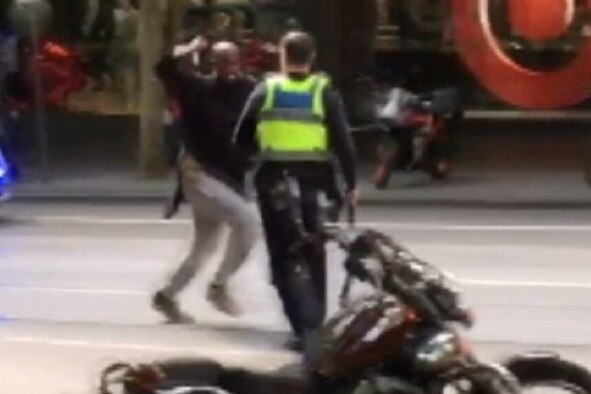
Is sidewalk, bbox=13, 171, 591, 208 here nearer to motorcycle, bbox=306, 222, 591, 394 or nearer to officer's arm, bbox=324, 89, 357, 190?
officer's arm, bbox=324, 89, 357, 190

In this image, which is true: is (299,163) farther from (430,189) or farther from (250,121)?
(430,189)

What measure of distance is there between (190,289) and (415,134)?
9.28m

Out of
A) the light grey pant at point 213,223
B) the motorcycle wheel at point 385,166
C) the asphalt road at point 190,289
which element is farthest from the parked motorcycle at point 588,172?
the light grey pant at point 213,223

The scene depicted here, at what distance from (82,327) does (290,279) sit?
197 centimetres

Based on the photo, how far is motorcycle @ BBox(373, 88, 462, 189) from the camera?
22.6 m

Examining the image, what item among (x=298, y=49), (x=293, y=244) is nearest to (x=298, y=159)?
(x=293, y=244)

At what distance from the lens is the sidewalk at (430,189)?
69.8 ft

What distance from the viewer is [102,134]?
29.5 metres

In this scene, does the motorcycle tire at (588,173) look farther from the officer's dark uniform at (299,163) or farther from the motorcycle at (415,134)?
the officer's dark uniform at (299,163)

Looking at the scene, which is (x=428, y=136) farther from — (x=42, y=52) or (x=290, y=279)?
(x=290, y=279)

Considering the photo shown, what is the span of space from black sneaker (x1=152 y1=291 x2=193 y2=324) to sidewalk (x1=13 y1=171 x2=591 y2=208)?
28.5 ft

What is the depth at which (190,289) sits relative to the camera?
13914 mm

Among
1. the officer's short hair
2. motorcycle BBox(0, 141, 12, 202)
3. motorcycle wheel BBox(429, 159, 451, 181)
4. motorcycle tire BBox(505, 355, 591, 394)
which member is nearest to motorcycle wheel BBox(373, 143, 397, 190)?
motorcycle wheel BBox(429, 159, 451, 181)

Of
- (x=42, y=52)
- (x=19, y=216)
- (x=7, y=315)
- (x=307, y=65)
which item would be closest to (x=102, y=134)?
(x=42, y=52)
